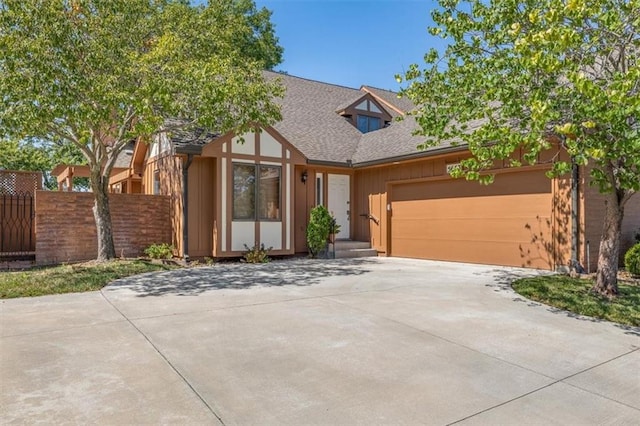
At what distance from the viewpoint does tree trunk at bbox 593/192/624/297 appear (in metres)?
6.59

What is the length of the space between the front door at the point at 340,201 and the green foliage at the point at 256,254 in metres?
2.91

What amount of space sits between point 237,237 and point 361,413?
8.79 metres

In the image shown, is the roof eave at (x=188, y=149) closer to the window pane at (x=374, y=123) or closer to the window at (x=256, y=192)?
the window at (x=256, y=192)

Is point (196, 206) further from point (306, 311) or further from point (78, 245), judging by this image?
point (306, 311)

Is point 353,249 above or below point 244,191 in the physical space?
below

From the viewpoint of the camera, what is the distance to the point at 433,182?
Result: 11.8 meters

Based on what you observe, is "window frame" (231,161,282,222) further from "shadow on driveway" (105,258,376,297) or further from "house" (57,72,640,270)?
"shadow on driveway" (105,258,376,297)

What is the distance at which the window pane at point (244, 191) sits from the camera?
11305 mm

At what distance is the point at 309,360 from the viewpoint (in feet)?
12.5

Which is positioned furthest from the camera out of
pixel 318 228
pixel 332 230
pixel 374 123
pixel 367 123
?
pixel 374 123

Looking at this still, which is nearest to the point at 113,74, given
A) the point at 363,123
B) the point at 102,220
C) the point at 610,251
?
the point at 102,220

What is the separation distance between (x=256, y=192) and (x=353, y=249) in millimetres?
3486

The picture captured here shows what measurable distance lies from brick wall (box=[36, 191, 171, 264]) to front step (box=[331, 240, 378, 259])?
15.8 ft

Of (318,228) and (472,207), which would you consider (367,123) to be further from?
(472,207)
